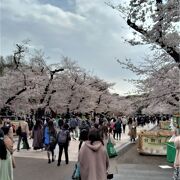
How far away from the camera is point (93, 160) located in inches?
243

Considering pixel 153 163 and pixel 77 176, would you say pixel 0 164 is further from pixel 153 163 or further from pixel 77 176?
pixel 153 163

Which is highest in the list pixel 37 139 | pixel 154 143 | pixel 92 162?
pixel 37 139

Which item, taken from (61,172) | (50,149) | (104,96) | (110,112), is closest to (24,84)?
(50,149)

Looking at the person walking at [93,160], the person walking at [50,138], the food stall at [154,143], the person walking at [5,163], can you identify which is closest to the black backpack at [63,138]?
the person walking at [50,138]

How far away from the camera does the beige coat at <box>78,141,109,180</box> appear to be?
6148mm

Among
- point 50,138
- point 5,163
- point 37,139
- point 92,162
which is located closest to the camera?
point 92,162

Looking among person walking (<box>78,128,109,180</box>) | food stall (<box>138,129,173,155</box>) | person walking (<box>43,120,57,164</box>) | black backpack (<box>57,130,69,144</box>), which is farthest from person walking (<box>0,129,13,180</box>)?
food stall (<box>138,129,173,155</box>)

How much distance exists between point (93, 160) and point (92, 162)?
3 cm

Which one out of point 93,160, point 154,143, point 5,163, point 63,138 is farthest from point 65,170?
point 154,143

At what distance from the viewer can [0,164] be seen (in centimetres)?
774

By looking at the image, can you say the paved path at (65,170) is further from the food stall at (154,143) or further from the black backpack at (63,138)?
the food stall at (154,143)

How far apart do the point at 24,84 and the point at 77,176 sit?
31734 mm

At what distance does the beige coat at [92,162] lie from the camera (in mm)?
6148

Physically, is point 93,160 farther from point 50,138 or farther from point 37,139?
point 37,139
